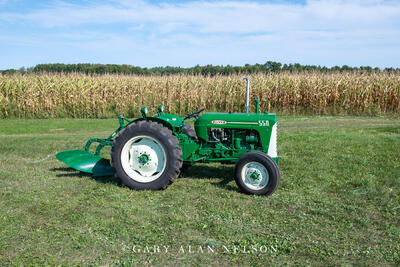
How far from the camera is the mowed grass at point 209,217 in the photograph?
3.39m

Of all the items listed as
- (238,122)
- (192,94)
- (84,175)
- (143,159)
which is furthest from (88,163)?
(192,94)

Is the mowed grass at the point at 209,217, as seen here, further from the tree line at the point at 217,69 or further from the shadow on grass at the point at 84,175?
the tree line at the point at 217,69

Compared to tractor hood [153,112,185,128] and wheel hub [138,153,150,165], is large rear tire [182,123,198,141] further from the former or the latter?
wheel hub [138,153,150,165]

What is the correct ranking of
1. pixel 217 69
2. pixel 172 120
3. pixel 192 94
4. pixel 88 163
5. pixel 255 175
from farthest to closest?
pixel 217 69 → pixel 192 94 → pixel 88 163 → pixel 172 120 → pixel 255 175

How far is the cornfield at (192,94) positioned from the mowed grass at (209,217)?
10798 mm

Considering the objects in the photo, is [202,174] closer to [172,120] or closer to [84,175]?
[172,120]

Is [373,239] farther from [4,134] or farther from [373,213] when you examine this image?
[4,134]

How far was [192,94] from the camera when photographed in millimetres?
17766

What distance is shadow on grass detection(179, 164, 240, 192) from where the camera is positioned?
5.78 metres

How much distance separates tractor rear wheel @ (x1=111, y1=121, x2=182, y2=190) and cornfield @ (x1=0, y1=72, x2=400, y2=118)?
12111 millimetres

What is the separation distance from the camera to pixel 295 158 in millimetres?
7070

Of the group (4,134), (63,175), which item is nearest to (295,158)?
(63,175)

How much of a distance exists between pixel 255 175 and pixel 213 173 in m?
1.50

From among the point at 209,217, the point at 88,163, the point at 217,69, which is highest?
the point at 217,69
